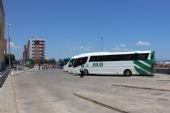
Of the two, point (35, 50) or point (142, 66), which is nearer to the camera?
point (142, 66)

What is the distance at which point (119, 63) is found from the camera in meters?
47.2

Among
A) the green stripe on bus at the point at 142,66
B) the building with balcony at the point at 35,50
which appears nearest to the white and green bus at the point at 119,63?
the green stripe on bus at the point at 142,66

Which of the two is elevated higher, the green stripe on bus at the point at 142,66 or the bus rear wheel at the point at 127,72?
the green stripe on bus at the point at 142,66

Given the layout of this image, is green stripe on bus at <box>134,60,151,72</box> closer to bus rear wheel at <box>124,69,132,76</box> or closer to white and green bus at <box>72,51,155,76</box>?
white and green bus at <box>72,51,155,76</box>

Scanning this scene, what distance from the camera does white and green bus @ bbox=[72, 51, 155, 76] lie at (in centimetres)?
4569

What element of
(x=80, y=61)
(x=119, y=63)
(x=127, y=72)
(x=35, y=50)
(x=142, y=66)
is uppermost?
(x=35, y=50)

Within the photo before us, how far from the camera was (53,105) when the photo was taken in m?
16.5

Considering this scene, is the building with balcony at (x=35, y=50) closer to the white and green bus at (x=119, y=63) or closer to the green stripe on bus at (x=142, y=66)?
the white and green bus at (x=119, y=63)

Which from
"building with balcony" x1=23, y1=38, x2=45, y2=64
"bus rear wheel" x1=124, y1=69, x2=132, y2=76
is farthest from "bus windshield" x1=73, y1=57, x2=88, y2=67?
"building with balcony" x1=23, y1=38, x2=45, y2=64

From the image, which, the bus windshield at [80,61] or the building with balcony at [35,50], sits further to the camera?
the building with balcony at [35,50]

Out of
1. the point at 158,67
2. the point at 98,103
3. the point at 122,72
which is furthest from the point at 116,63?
the point at 98,103

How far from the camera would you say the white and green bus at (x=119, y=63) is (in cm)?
4569

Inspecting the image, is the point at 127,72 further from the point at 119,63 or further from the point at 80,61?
the point at 80,61

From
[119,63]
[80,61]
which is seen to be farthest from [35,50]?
[119,63]
